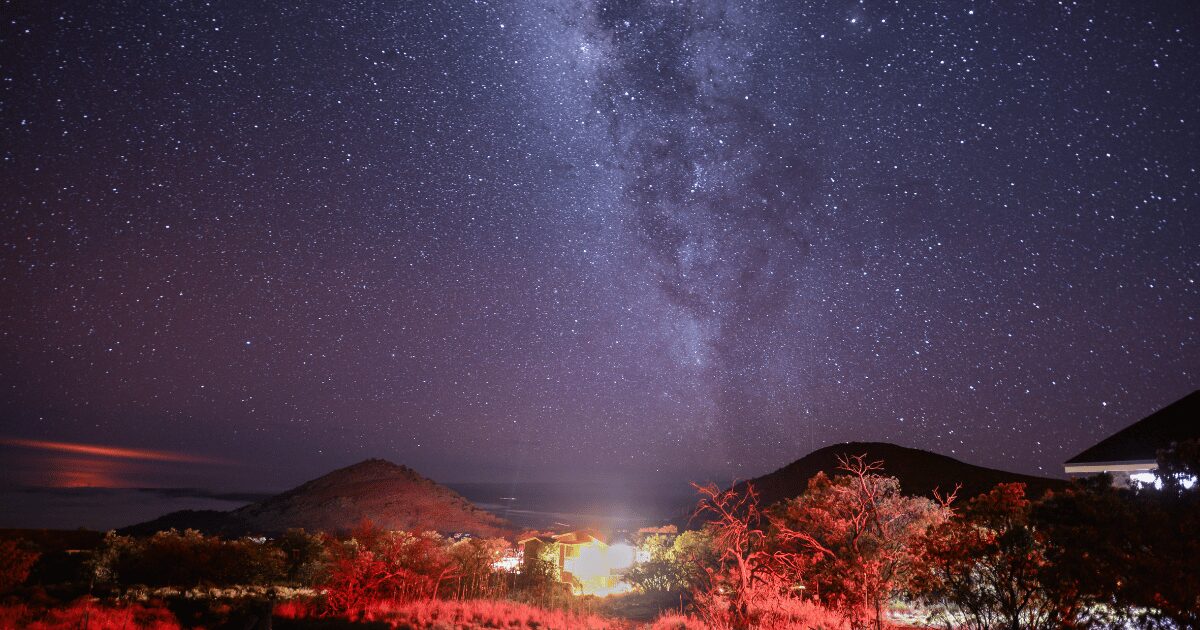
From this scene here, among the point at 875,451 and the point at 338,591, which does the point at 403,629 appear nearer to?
the point at 338,591

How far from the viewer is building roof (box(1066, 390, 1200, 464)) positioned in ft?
55.8

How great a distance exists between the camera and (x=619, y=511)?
444 feet

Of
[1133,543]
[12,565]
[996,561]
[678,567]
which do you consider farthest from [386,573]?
[1133,543]

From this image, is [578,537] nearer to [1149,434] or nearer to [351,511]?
[1149,434]

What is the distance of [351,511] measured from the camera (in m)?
75.6

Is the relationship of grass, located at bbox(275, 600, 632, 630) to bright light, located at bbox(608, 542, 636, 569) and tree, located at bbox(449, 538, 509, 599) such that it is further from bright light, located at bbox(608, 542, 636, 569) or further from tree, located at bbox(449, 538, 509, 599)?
bright light, located at bbox(608, 542, 636, 569)

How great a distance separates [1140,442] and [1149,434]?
824 mm

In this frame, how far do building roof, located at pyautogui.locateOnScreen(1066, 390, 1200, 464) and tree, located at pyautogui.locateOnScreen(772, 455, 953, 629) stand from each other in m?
5.39

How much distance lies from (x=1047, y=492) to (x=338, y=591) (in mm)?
A: 19105

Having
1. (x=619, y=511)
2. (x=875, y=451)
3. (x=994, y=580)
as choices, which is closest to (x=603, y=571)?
(x=994, y=580)

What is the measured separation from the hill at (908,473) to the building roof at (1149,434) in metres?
36.6

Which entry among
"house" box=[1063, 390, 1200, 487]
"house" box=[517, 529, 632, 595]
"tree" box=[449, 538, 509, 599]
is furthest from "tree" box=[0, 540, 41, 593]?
"house" box=[1063, 390, 1200, 487]

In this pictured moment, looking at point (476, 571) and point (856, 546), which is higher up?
point (856, 546)

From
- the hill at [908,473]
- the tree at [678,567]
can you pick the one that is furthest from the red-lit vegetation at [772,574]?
the hill at [908,473]
